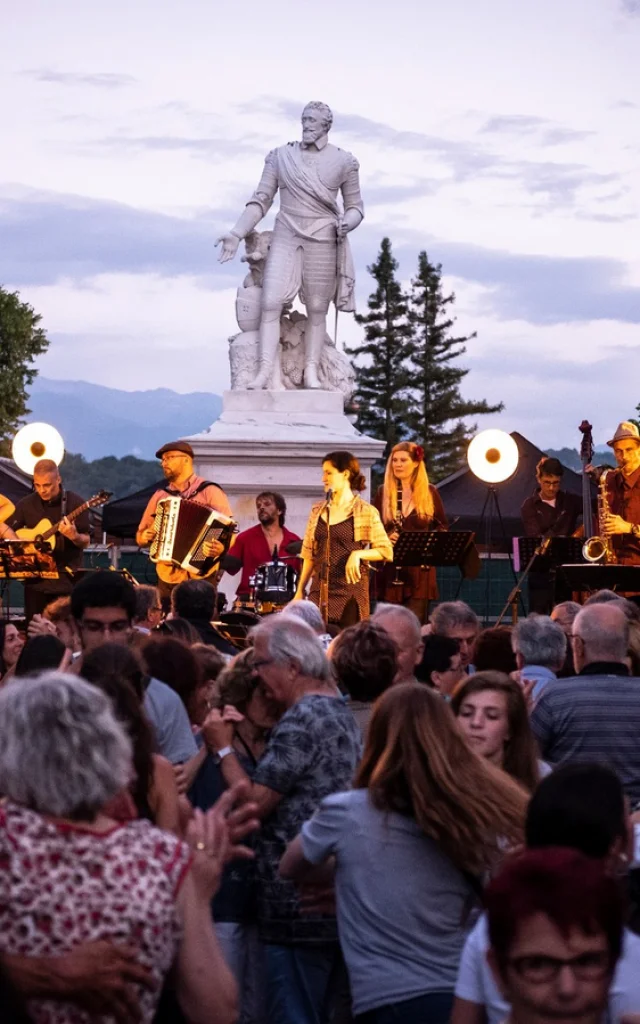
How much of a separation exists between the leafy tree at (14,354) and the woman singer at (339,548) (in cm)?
4512

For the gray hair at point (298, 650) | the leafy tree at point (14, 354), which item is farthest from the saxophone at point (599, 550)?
the leafy tree at point (14, 354)

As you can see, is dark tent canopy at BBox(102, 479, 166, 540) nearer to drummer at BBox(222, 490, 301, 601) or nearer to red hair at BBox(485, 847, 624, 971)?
drummer at BBox(222, 490, 301, 601)

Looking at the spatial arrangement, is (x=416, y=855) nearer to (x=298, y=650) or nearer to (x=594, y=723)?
(x=298, y=650)

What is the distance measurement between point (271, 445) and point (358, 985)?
15168 millimetres

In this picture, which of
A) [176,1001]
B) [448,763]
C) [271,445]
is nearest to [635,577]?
[271,445]

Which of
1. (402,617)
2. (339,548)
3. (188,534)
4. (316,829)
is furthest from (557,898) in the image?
(339,548)

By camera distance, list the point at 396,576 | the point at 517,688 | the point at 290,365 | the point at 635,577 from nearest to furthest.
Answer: the point at 517,688
the point at 635,577
the point at 396,576
the point at 290,365

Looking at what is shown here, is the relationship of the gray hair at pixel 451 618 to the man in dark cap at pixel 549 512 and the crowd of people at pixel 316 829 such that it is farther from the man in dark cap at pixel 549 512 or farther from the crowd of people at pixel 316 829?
the man in dark cap at pixel 549 512

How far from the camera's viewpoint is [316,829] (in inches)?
194

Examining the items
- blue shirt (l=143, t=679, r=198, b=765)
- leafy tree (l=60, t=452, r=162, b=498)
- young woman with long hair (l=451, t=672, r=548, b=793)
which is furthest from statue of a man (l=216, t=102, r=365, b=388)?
leafy tree (l=60, t=452, r=162, b=498)

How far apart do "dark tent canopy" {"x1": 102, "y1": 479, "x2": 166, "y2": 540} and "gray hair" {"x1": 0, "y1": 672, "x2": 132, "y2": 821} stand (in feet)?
58.7

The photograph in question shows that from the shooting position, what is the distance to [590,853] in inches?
152

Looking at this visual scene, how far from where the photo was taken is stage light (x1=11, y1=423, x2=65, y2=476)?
60.8 ft

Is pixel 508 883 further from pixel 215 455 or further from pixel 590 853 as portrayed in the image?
pixel 215 455
